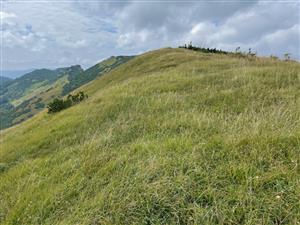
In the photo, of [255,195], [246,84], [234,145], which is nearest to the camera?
[255,195]

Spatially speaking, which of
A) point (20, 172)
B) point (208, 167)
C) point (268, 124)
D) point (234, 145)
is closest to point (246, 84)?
point (268, 124)

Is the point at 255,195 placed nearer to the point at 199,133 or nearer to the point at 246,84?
the point at 199,133

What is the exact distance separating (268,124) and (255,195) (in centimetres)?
275

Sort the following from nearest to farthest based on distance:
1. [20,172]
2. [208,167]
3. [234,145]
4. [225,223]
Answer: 1. [225,223]
2. [208,167]
3. [234,145]
4. [20,172]

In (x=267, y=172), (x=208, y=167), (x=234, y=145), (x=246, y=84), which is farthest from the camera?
(x=246, y=84)

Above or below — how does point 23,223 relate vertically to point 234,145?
below

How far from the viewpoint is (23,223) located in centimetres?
582

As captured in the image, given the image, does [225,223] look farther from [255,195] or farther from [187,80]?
[187,80]

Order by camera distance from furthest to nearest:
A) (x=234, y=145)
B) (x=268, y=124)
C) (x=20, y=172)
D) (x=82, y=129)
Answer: (x=82, y=129) → (x=20, y=172) → (x=268, y=124) → (x=234, y=145)

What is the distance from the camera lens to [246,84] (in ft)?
43.5

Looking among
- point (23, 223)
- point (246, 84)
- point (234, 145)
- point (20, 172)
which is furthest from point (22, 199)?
point (246, 84)

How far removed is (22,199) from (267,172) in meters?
4.73

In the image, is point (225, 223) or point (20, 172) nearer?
point (225, 223)

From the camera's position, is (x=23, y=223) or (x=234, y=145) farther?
(x=234, y=145)
